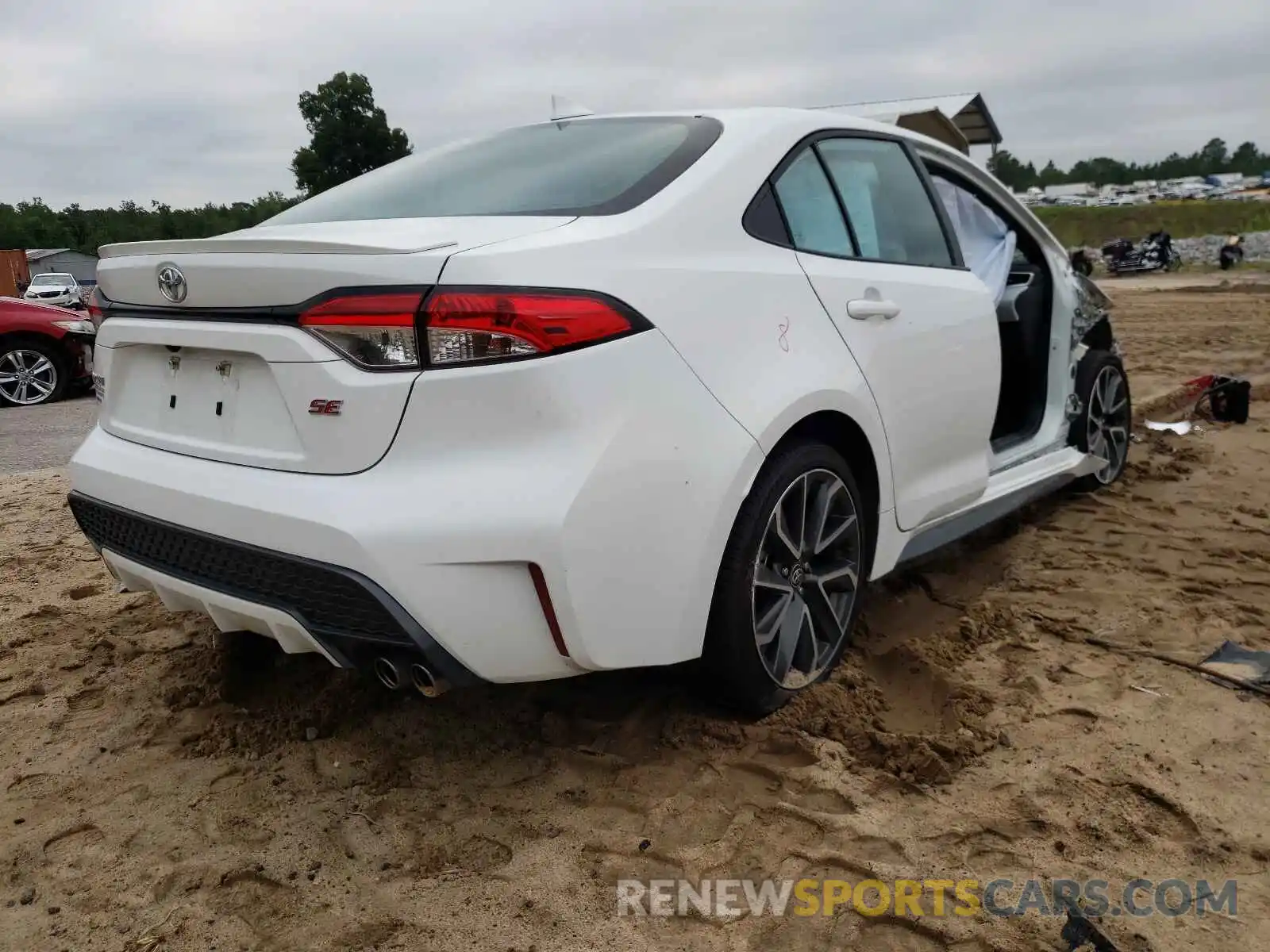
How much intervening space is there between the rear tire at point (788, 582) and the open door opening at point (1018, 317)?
189 cm

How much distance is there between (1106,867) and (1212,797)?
1.41 ft

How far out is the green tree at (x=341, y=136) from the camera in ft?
171

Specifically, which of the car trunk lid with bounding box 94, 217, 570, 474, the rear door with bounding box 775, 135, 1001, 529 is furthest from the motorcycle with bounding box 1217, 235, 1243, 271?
the car trunk lid with bounding box 94, 217, 570, 474

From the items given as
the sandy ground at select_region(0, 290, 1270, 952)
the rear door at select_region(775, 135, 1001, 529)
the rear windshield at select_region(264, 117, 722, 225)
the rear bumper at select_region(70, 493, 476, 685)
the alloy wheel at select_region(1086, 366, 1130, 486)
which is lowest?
the sandy ground at select_region(0, 290, 1270, 952)

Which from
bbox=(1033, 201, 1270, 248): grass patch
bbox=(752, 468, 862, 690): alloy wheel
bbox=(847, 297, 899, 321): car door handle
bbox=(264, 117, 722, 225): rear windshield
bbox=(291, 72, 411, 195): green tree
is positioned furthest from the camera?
bbox=(291, 72, 411, 195): green tree

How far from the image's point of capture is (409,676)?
2.03 m

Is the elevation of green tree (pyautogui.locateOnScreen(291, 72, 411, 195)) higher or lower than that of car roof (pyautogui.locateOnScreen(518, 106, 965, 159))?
higher

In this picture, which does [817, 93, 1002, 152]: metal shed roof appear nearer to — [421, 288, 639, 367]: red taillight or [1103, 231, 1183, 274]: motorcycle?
[1103, 231, 1183, 274]: motorcycle

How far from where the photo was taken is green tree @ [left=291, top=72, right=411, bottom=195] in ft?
171

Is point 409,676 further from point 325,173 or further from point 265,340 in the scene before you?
point 325,173

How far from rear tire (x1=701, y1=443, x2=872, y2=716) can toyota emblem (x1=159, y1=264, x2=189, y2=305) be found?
135 cm

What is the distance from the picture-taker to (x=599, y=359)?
1.95 m

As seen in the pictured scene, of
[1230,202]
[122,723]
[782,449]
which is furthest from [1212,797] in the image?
[1230,202]

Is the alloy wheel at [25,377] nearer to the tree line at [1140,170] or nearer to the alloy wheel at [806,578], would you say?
the alloy wheel at [806,578]
